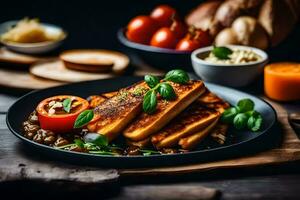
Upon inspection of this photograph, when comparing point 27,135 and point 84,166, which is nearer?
point 84,166

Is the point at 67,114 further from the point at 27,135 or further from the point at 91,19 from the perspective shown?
the point at 91,19

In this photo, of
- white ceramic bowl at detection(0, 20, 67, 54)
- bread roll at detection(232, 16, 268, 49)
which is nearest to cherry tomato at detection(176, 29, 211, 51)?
bread roll at detection(232, 16, 268, 49)

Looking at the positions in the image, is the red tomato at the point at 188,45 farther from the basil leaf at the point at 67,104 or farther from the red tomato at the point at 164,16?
the basil leaf at the point at 67,104

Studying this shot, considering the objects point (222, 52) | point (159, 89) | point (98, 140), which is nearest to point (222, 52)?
point (222, 52)

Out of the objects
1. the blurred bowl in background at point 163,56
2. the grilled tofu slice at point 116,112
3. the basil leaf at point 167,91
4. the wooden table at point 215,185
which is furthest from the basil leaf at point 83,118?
the blurred bowl in background at point 163,56

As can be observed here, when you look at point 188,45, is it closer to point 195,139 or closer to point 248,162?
point 195,139

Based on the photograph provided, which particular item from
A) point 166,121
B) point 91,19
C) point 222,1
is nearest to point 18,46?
point 91,19
